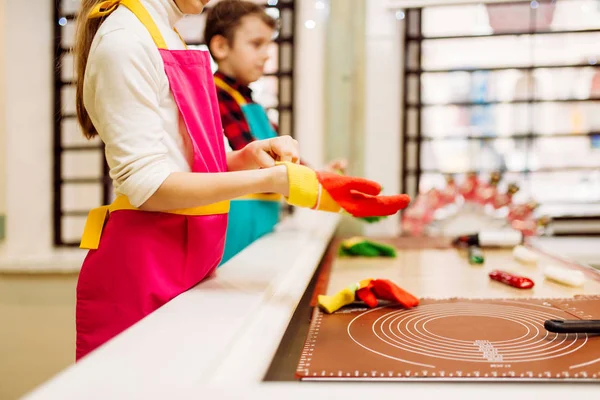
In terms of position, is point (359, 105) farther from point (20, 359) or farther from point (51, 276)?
point (20, 359)

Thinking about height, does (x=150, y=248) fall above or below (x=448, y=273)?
above

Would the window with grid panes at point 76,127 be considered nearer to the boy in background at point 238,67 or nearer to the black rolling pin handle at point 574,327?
the boy in background at point 238,67

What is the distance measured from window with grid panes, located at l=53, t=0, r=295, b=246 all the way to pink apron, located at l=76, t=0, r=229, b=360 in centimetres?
185

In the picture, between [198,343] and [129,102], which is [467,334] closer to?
[198,343]

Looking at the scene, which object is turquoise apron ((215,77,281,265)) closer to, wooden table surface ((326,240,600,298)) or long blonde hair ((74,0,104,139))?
wooden table surface ((326,240,600,298))

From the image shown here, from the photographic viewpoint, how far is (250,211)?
1.58m

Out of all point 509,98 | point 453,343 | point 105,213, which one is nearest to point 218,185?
point 105,213

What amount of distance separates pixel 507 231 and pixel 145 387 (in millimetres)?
1373

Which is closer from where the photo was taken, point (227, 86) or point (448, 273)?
point (448, 273)

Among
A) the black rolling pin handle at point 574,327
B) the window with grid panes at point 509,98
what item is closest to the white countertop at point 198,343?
the black rolling pin handle at point 574,327

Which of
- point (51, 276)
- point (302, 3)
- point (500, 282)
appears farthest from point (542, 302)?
point (302, 3)

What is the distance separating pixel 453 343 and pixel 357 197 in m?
0.24

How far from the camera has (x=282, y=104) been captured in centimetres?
279

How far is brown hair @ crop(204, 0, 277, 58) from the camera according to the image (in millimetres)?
1521
